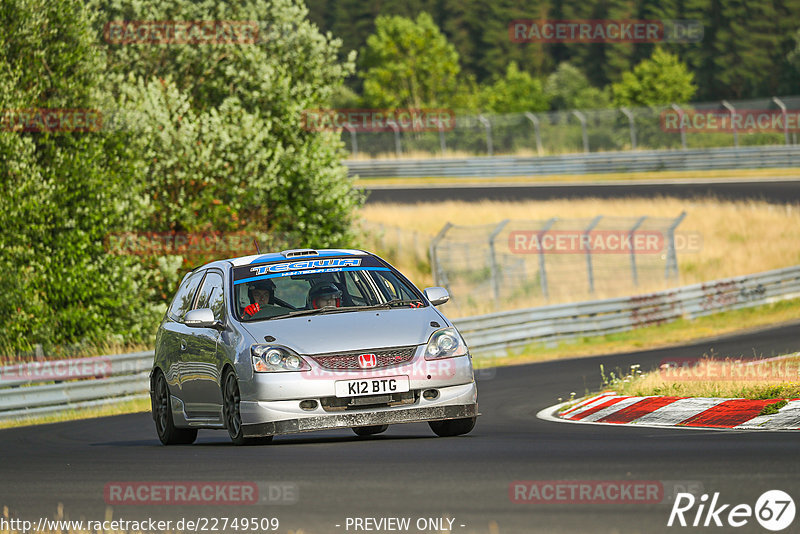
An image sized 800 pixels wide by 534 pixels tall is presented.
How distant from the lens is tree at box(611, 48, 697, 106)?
261ft

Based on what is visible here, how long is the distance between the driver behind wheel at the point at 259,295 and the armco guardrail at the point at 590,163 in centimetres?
4006

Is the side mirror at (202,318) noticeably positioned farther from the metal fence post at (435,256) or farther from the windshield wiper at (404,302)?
the metal fence post at (435,256)

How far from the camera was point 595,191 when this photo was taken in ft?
155

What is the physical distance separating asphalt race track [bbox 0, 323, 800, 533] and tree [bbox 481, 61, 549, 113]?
77.0 m

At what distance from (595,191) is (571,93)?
4511 cm

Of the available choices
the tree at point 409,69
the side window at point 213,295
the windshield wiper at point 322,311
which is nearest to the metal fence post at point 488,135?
the tree at point 409,69

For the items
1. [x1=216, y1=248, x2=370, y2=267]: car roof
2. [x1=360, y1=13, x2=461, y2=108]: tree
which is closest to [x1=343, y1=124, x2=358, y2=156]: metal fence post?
[x1=360, y1=13, x2=461, y2=108]: tree

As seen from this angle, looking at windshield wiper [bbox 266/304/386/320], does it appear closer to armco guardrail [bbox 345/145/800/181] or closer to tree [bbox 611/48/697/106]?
armco guardrail [bbox 345/145/800/181]

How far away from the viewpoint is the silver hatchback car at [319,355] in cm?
988

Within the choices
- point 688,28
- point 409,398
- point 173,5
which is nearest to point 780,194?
point 173,5

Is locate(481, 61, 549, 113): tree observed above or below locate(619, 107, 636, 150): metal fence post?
below

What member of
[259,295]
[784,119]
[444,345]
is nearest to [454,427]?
[444,345]

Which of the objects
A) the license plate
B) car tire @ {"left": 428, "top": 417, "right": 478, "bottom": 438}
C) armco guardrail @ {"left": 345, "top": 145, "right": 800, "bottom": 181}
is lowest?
armco guardrail @ {"left": 345, "top": 145, "right": 800, "bottom": 181}

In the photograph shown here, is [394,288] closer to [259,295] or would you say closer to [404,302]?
[404,302]
